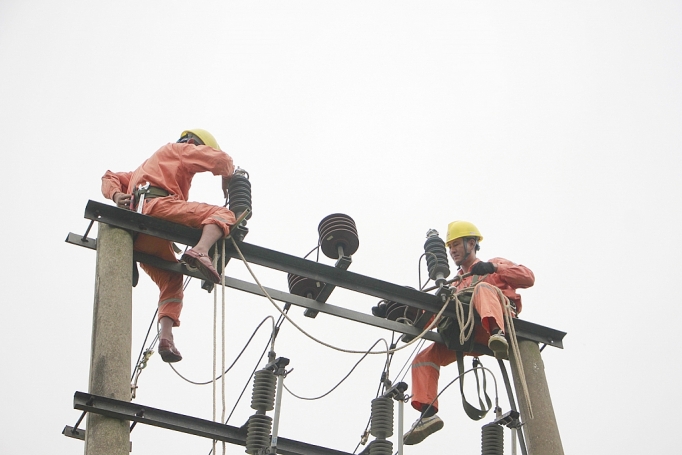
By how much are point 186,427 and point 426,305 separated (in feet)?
7.36

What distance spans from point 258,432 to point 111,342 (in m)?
1.26

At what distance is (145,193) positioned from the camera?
6.16 m

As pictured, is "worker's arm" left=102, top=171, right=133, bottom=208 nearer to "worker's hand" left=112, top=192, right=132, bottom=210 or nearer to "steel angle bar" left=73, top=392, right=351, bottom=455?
"worker's hand" left=112, top=192, right=132, bottom=210

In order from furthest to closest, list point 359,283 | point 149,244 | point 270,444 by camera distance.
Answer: point 359,283, point 149,244, point 270,444

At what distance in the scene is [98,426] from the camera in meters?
4.75

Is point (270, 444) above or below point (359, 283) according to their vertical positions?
below

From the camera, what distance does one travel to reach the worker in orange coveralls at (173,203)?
5914mm

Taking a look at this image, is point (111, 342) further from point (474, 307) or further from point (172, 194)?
point (474, 307)

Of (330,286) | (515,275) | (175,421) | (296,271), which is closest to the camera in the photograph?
(175,421)

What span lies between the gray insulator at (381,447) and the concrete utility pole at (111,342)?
2109mm

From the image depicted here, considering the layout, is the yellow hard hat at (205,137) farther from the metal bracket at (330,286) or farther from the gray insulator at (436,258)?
the gray insulator at (436,258)

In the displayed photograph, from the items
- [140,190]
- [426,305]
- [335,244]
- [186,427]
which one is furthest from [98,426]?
[426,305]

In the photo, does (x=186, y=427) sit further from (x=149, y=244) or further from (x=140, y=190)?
(x=140, y=190)

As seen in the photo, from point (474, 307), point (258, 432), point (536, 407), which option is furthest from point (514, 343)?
point (258, 432)
